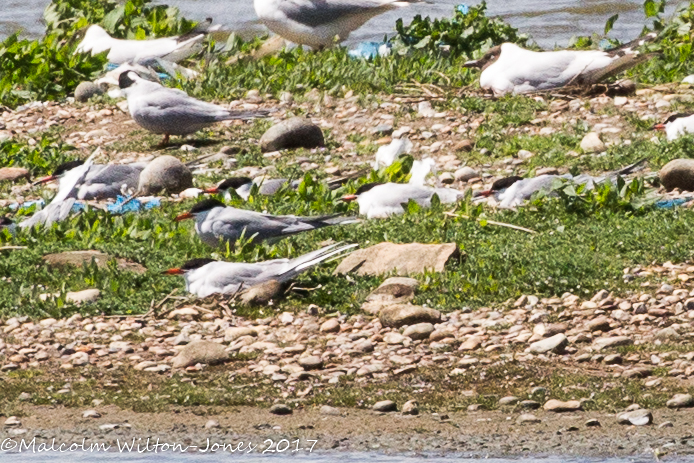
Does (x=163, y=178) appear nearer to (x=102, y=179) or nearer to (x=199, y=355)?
(x=102, y=179)

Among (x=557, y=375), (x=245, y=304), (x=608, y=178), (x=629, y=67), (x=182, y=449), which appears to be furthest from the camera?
(x=629, y=67)

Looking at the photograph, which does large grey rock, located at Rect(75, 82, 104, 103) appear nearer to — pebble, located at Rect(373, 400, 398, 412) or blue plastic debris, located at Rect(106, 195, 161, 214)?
blue plastic debris, located at Rect(106, 195, 161, 214)

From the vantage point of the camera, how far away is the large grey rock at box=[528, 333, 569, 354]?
6105 millimetres

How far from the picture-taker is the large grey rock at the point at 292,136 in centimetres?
1016

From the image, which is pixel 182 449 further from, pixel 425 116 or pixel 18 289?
pixel 425 116

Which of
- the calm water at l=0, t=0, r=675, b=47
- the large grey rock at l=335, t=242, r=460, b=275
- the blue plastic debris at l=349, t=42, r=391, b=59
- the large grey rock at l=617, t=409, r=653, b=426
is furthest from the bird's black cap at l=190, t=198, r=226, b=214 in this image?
the calm water at l=0, t=0, r=675, b=47

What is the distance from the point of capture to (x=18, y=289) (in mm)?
7168

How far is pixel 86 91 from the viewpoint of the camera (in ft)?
39.6

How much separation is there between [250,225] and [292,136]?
105 inches

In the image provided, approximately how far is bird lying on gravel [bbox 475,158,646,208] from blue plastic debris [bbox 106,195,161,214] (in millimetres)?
1953

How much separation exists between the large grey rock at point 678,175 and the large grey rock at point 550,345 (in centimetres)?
246

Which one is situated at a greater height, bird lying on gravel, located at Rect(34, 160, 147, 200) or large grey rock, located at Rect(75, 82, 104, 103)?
bird lying on gravel, located at Rect(34, 160, 147, 200)

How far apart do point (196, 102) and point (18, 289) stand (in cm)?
360

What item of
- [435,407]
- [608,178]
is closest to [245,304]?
[435,407]
